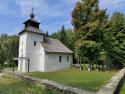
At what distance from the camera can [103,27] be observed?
3647 cm

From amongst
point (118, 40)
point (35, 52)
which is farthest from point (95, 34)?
point (35, 52)

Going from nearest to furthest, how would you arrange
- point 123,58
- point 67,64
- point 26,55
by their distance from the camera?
point 26,55 → point 123,58 → point 67,64

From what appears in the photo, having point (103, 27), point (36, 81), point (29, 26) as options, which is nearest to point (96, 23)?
point (103, 27)

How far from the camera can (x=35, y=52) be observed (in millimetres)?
39719

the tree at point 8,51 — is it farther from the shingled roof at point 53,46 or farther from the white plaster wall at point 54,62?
the white plaster wall at point 54,62

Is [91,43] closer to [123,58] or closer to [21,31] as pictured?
[123,58]

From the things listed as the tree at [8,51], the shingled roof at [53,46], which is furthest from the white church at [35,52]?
the tree at [8,51]

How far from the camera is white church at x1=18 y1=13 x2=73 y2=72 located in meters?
38.5

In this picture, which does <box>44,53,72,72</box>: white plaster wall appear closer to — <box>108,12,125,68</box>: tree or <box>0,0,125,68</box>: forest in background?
<box>0,0,125,68</box>: forest in background

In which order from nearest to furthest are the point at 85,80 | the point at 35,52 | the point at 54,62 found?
the point at 85,80 < the point at 35,52 < the point at 54,62

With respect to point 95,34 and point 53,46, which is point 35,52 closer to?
point 53,46

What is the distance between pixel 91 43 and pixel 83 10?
19.4 ft

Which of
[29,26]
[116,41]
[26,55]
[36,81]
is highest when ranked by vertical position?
[29,26]

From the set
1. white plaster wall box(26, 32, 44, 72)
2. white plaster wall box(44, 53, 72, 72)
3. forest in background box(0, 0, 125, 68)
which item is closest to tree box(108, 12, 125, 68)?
forest in background box(0, 0, 125, 68)
